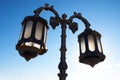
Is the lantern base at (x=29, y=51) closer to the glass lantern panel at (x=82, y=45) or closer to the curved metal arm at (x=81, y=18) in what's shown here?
the glass lantern panel at (x=82, y=45)

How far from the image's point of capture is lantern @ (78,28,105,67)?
483 cm

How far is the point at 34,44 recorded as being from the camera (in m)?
4.63

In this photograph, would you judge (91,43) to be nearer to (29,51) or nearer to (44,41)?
(44,41)

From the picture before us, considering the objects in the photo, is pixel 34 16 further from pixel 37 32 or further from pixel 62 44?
pixel 62 44

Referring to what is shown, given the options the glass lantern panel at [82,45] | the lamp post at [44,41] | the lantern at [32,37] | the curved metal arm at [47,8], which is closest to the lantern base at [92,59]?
the lamp post at [44,41]

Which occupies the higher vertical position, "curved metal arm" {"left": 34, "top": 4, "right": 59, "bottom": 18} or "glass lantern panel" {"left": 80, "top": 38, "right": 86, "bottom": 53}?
"curved metal arm" {"left": 34, "top": 4, "right": 59, "bottom": 18}

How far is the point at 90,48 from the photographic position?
4898 mm

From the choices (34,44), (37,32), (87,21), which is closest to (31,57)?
(34,44)

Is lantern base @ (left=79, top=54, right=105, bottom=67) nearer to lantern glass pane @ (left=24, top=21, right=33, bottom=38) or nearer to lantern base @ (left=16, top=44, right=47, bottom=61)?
lantern base @ (left=16, top=44, right=47, bottom=61)

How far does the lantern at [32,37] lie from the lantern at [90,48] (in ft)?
3.65

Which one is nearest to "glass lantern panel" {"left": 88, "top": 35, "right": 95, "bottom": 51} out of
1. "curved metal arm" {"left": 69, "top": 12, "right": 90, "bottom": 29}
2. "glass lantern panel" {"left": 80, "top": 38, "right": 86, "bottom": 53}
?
"glass lantern panel" {"left": 80, "top": 38, "right": 86, "bottom": 53}

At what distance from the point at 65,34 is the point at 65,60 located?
84 centimetres

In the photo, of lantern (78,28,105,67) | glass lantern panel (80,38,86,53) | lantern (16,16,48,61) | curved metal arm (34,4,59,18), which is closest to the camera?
lantern (16,16,48,61)

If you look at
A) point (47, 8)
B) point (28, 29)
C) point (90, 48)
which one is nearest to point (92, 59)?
point (90, 48)
